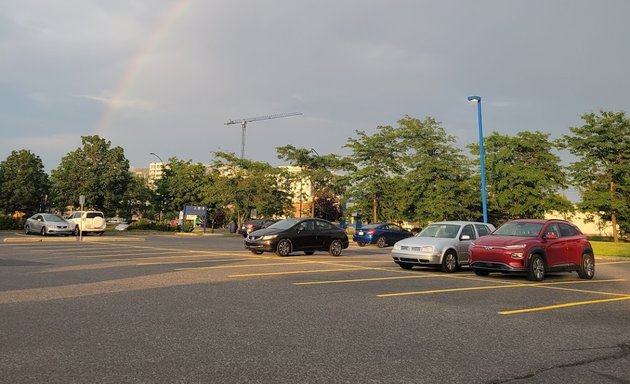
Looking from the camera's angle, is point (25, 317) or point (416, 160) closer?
point (25, 317)

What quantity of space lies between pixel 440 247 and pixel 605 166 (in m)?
30.6

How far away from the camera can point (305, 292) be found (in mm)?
9336

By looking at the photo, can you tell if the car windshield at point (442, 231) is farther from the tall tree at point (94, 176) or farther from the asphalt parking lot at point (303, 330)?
the tall tree at point (94, 176)

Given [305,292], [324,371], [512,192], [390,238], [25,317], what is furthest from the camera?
[512,192]

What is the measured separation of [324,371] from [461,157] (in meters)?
41.5

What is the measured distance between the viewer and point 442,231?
15.1 metres

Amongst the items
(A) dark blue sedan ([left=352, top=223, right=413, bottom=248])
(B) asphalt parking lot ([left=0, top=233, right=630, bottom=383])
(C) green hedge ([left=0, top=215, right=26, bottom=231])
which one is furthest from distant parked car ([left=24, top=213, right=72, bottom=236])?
(B) asphalt parking lot ([left=0, top=233, right=630, bottom=383])

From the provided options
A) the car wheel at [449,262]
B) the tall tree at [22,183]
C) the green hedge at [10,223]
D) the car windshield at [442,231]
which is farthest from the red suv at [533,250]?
the tall tree at [22,183]

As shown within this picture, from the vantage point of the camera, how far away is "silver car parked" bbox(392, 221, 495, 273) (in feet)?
45.5

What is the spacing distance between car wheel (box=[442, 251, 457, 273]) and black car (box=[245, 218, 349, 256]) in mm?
6619

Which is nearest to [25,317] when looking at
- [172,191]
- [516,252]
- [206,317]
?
[206,317]

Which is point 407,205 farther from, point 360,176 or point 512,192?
point 512,192

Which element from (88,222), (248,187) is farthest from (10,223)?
(248,187)

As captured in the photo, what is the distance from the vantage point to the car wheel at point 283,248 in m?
18.5
